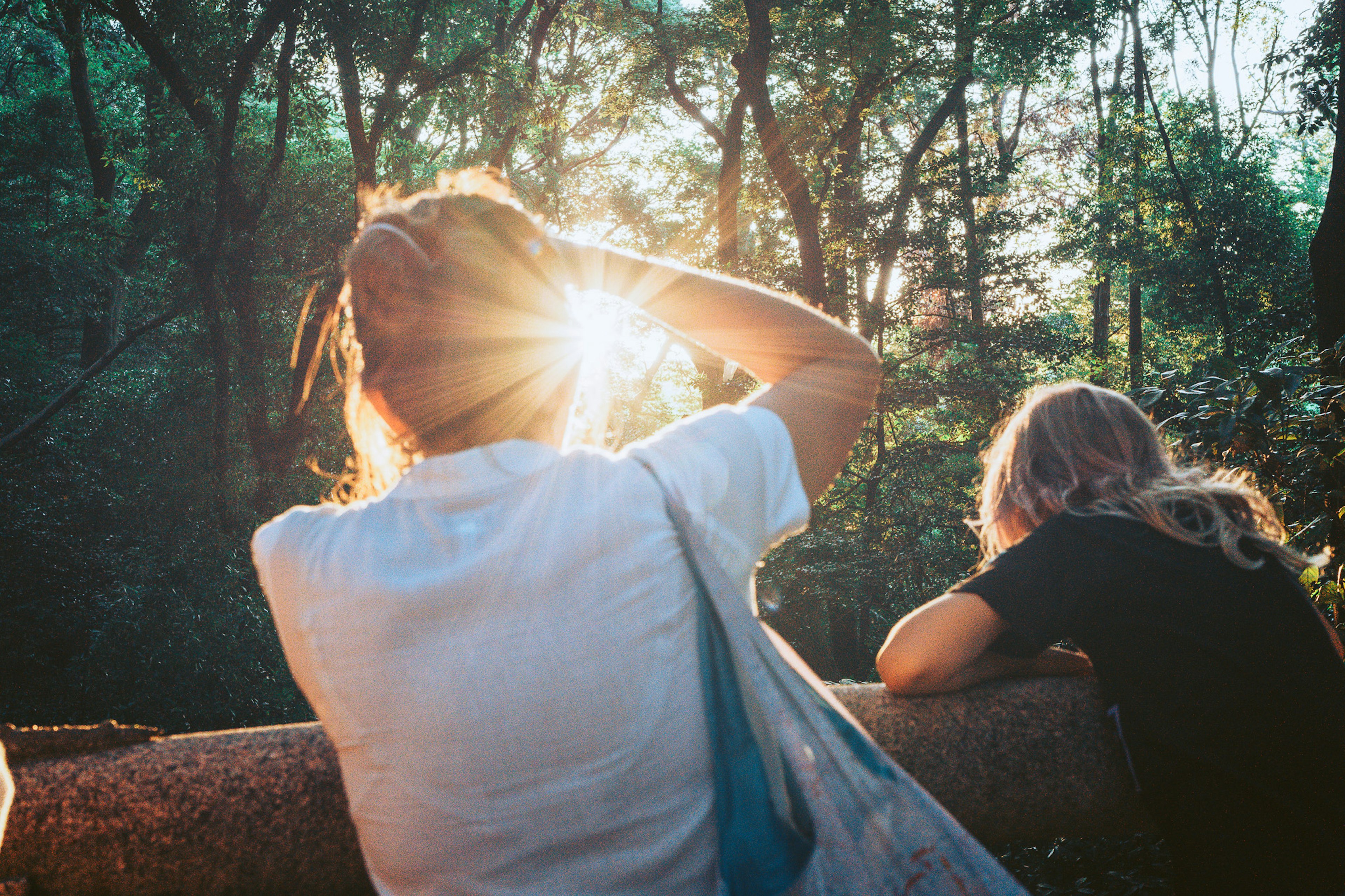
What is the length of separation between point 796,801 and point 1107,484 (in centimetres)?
132

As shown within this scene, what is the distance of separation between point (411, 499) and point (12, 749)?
1.17m

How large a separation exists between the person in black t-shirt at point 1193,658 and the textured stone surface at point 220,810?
0.18m

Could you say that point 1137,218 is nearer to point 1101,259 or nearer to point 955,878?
point 1101,259

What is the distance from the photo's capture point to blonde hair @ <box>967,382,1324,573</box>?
70.1 inches

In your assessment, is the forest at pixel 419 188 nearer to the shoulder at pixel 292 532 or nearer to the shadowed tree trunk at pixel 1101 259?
the shadowed tree trunk at pixel 1101 259

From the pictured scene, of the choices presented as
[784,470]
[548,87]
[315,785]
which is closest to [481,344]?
[784,470]

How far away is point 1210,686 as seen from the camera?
1646 millimetres

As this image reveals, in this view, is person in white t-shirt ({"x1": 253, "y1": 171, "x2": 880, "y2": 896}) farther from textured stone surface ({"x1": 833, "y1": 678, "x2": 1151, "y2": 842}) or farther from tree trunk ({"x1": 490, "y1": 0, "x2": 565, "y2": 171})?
tree trunk ({"x1": 490, "y1": 0, "x2": 565, "y2": 171})

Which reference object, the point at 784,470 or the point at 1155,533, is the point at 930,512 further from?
the point at 784,470

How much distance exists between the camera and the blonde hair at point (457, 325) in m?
1.10

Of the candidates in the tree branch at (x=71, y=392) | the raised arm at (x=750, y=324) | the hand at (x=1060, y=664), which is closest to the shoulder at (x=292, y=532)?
the raised arm at (x=750, y=324)

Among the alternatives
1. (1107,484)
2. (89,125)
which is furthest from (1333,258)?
(89,125)

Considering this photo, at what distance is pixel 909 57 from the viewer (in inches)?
426

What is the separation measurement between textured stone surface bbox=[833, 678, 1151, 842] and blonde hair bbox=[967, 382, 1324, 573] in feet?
1.02
